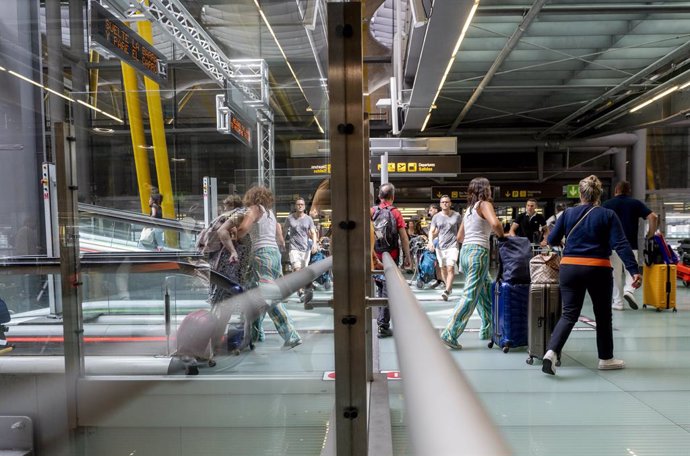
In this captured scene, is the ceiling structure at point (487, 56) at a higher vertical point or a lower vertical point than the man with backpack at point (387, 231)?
higher

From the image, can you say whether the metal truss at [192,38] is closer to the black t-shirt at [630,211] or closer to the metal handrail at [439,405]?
the black t-shirt at [630,211]

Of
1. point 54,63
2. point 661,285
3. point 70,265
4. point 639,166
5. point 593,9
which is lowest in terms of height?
point 661,285

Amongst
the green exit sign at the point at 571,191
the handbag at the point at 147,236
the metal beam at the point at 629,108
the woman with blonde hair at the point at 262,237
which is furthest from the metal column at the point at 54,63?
the green exit sign at the point at 571,191

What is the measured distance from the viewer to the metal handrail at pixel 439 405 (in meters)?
0.33

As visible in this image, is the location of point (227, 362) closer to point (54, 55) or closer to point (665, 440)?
point (54, 55)

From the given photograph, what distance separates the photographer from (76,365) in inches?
113

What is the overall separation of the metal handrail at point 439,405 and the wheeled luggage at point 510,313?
4.36 m

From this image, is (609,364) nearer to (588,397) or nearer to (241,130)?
(588,397)

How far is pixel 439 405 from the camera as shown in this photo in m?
0.41

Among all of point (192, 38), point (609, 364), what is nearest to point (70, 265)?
point (609, 364)

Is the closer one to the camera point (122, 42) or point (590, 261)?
point (590, 261)

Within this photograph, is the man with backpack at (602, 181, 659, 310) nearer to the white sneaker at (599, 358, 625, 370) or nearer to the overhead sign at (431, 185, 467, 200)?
the white sneaker at (599, 358, 625, 370)

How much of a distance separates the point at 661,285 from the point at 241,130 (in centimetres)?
614

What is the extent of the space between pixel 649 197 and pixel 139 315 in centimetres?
1585
